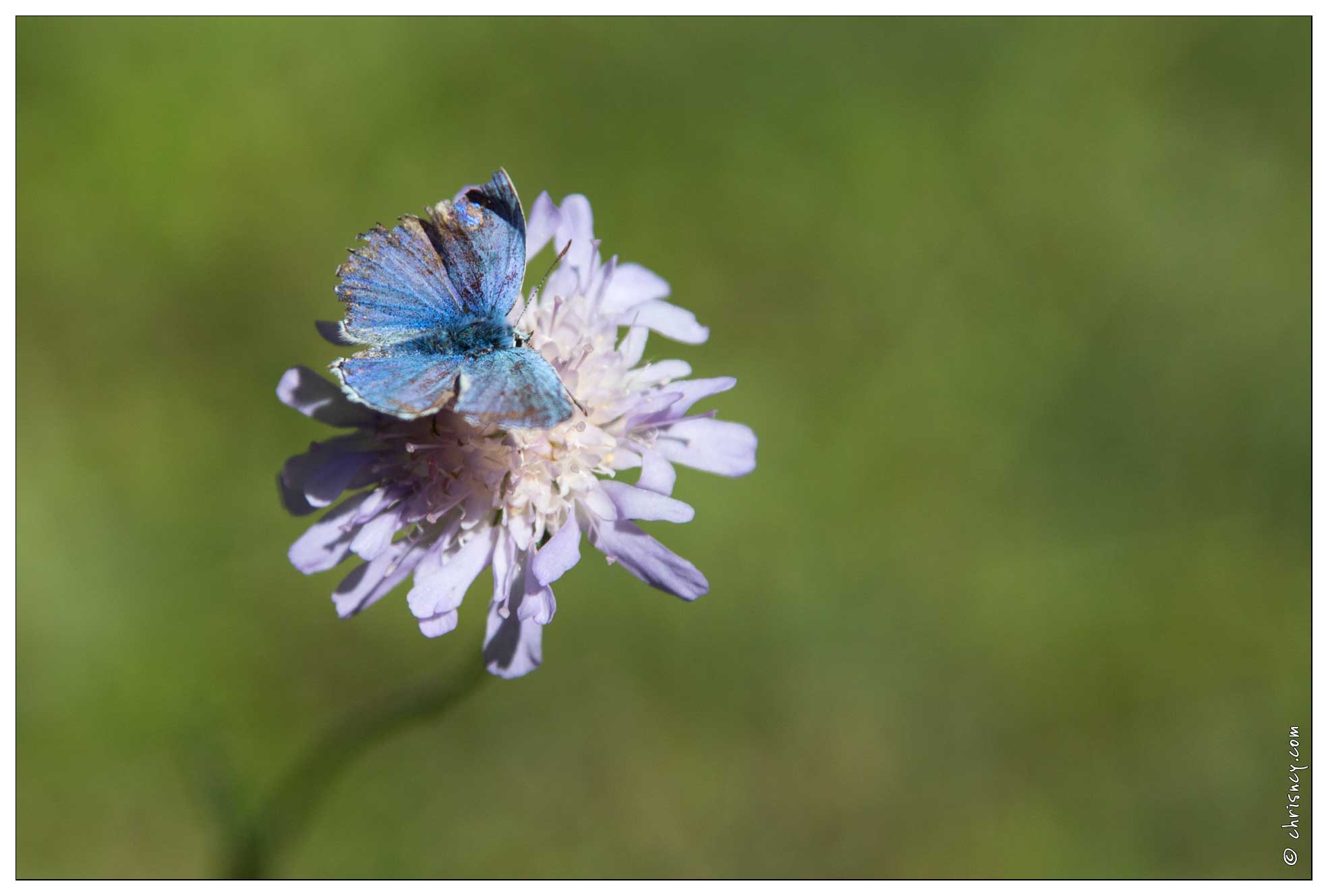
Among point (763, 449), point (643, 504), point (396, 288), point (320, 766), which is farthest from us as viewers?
point (763, 449)

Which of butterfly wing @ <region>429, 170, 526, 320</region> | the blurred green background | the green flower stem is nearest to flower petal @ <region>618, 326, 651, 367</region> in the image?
butterfly wing @ <region>429, 170, 526, 320</region>

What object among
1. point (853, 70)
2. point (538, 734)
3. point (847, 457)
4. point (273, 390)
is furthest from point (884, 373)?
point (273, 390)

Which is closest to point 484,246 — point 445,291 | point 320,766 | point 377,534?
point 445,291

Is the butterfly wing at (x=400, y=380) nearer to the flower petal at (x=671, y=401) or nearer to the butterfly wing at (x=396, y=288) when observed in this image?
the butterfly wing at (x=396, y=288)

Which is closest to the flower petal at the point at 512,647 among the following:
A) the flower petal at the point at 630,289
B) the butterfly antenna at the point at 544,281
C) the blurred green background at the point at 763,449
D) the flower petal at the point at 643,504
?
the flower petal at the point at 643,504

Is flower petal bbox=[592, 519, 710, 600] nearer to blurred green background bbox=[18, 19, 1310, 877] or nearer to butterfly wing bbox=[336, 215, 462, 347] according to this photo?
butterfly wing bbox=[336, 215, 462, 347]

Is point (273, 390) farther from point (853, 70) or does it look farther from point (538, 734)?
point (853, 70)

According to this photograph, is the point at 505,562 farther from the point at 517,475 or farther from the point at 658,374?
the point at 658,374
